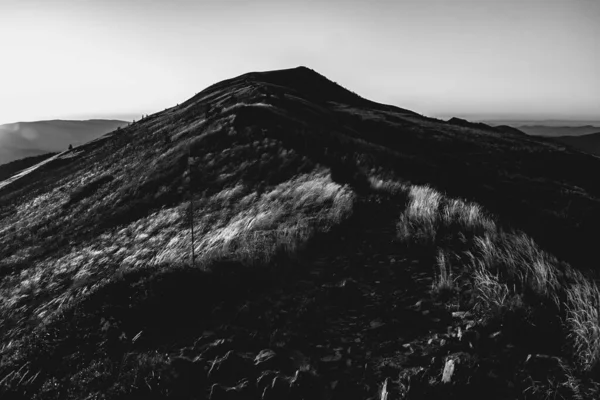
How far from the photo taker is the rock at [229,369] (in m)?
4.57

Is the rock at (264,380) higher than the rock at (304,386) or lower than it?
lower

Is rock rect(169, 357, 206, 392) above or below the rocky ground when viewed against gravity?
below

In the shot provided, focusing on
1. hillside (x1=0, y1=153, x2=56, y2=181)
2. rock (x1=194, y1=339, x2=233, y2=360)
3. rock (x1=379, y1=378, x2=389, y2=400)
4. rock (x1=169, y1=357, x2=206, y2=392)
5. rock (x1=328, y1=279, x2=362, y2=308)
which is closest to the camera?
rock (x1=379, y1=378, x2=389, y2=400)

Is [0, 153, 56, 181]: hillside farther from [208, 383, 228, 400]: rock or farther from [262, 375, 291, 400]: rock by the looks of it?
[262, 375, 291, 400]: rock

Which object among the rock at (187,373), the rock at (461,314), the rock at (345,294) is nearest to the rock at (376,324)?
the rock at (345,294)

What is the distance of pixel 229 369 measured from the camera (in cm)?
468

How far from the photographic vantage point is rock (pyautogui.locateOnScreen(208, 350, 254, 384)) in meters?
4.57

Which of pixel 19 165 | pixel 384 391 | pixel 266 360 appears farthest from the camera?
pixel 19 165

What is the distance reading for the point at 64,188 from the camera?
1233 inches

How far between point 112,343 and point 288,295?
278cm

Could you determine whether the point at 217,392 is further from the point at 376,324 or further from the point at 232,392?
the point at 376,324

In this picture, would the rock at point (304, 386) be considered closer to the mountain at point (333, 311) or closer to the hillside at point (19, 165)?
the mountain at point (333, 311)

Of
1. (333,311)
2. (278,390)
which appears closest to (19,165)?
(333,311)

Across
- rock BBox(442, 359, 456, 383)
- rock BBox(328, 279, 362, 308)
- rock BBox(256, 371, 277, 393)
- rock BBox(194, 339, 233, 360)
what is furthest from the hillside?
rock BBox(442, 359, 456, 383)
